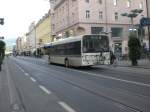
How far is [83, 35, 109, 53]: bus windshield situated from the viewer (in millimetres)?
30828

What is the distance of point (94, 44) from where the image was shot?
31.0 metres

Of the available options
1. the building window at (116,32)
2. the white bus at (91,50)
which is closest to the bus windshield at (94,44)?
the white bus at (91,50)

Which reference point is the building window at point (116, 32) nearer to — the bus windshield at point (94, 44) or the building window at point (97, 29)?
the building window at point (97, 29)

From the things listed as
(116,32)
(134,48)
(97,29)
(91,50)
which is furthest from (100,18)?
(91,50)

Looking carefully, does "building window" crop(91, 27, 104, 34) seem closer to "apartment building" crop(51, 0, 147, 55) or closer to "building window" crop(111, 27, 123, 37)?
"apartment building" crop(51, 0, 147, 55)

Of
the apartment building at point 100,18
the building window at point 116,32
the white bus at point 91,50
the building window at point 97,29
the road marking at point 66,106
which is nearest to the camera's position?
the road marking at point 66,106

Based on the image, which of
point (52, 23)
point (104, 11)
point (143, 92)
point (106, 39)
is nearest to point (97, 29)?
point (104, 11)

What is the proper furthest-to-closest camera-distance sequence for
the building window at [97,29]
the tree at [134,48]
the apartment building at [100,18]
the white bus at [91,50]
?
the building window at [97,29] → the apartment building at [100,18] → the tree at [134,48] → the white bus at [91,50]

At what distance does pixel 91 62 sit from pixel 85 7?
42.6m

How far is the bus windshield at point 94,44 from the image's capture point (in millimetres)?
30828

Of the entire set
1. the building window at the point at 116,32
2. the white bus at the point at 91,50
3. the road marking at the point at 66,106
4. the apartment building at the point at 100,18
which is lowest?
the road marking at the point at 66,106

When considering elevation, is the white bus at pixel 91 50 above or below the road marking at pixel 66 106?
above

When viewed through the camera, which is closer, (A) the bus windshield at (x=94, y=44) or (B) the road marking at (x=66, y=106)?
(B) the road marking at (x=66, y=106)

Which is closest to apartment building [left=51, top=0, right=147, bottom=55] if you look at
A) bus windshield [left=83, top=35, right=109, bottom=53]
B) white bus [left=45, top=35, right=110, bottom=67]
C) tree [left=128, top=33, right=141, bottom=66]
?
tree [left=128, top=33, right=141, bottom=66]
